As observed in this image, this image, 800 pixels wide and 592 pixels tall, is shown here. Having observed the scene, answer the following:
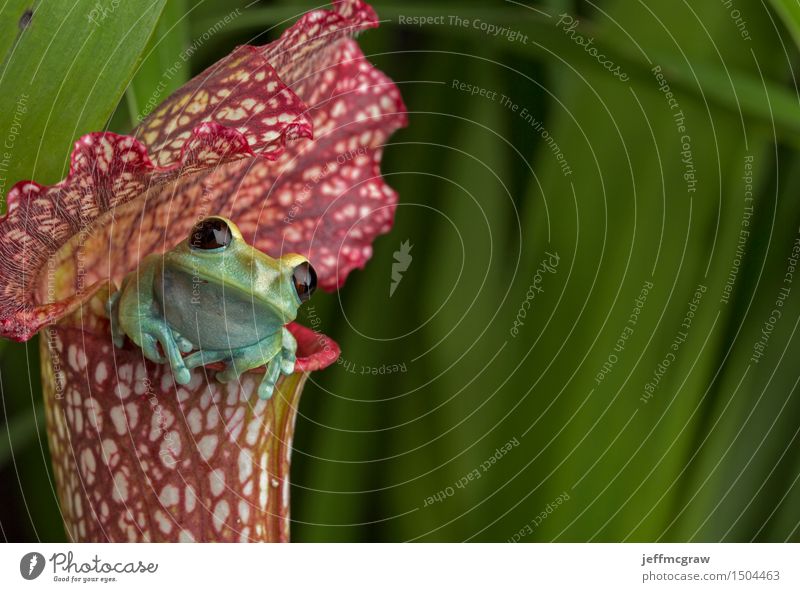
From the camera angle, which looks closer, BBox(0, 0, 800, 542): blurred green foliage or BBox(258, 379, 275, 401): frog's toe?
BBox(258, 379, 275, 401): frog's toe

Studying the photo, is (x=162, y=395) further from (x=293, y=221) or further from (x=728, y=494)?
(x=728, y=494)

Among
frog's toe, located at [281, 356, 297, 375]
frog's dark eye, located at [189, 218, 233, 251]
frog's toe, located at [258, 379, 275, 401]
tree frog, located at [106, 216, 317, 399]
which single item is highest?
frog's dark eye, located at [189, 218, 233, 251]

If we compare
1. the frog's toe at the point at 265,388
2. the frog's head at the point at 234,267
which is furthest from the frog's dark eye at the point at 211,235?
the frog's toe at the point at 265,388

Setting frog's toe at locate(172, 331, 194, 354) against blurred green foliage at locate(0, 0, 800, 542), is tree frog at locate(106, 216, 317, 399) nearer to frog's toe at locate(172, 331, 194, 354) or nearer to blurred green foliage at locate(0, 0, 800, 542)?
frog's toe at locate(172, 331, 194, 354)

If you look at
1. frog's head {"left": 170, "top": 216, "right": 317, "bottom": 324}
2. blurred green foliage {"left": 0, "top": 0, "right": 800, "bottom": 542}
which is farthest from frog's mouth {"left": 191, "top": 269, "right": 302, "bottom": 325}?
blurred green foliage {"left": 0, "top": 0, "right": 800, "bottom": 542}

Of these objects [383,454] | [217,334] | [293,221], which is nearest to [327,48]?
[293,221]
